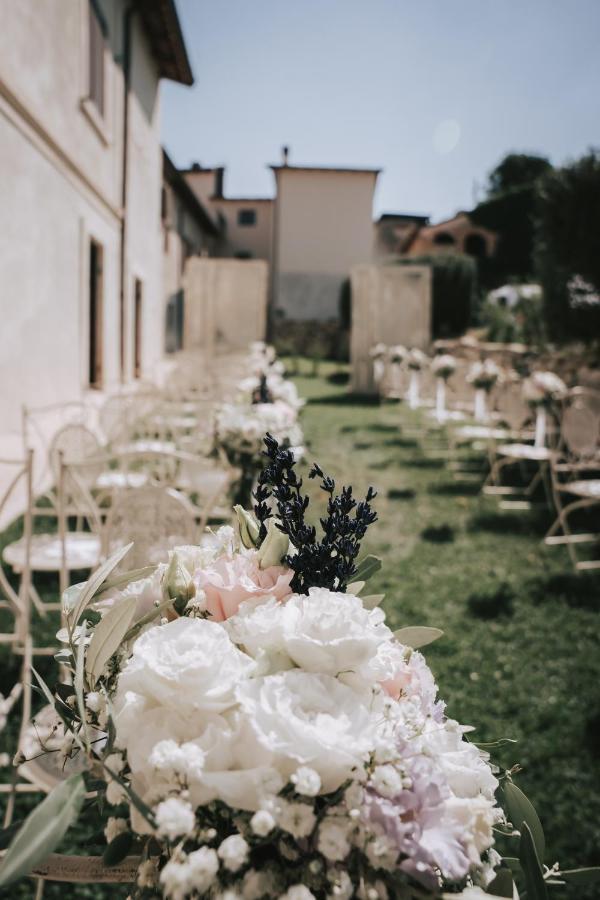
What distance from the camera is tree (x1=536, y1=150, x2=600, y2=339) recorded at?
32.9ft

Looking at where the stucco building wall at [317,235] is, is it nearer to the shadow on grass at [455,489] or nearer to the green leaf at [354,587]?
the shadow on grass at [455,489]

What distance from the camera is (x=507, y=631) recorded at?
165 inches

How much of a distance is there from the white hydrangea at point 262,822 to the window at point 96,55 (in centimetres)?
959

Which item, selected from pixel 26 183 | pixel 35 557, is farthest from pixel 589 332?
pixel 35 557

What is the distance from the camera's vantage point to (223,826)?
704 mm

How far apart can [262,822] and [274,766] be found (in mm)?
56

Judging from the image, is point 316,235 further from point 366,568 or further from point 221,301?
point 366,568

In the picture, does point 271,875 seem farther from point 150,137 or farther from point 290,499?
point 150,137

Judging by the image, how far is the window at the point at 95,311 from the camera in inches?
377

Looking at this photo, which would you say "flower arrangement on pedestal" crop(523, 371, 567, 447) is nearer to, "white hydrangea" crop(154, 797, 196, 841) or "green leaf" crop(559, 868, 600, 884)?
"green leaf" crop(559, 868, 600, 884)

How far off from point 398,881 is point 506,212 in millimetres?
41052

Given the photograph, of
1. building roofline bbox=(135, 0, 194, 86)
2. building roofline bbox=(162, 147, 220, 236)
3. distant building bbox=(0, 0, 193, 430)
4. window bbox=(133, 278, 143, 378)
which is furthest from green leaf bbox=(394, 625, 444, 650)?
building roofline bbox=(162, 147, 220, 236)

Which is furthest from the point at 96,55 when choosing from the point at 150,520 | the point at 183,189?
the point at 183,189

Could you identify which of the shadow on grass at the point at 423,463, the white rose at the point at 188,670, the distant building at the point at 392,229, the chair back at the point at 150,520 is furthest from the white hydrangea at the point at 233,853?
the distant building at the point at 392,229
